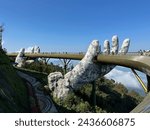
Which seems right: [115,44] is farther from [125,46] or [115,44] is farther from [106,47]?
[125,46]

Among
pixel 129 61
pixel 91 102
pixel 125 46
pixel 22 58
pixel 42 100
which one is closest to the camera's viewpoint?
pixel 129 61

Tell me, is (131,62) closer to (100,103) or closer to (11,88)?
(11,88)

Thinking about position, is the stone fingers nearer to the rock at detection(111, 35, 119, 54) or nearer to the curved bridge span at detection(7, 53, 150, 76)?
the rock at detection(111, 35, 119, 54)

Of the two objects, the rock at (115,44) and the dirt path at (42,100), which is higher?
the rock at (115,44)

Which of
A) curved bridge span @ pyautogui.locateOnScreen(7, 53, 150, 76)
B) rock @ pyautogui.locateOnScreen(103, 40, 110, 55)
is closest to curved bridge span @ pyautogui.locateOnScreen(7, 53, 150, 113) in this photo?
curved bridge span @ pyautogui.locateOnScreen(7, 53, 150, 76)

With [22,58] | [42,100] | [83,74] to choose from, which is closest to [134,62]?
[42,100]

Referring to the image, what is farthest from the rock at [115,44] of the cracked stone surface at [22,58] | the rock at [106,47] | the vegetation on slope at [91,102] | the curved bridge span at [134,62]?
the cracked stone surface at [22,58]

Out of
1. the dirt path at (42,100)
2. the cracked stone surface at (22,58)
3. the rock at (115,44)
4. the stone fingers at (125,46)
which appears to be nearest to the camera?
the dirt path at (42,100)

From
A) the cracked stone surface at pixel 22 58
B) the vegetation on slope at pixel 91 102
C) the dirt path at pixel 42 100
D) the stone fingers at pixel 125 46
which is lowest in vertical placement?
the vegetation on slope at pixel 91 102

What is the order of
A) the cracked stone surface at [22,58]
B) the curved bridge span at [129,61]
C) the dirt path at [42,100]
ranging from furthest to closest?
the cracked stone surface at [22,58], the dirt path at [42,100], the curved bridge span at [129,61]

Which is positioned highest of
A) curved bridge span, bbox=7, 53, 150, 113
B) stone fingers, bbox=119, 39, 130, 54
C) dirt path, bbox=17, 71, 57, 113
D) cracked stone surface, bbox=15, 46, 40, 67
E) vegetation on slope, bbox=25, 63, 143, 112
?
stone fingers, bbox=119, 39, 130, 54

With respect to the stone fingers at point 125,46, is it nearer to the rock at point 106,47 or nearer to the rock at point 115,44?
the rock at point 115,44

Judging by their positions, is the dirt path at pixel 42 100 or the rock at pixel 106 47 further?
the rock at pixel 106 47

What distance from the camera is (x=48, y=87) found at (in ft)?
A: 154
